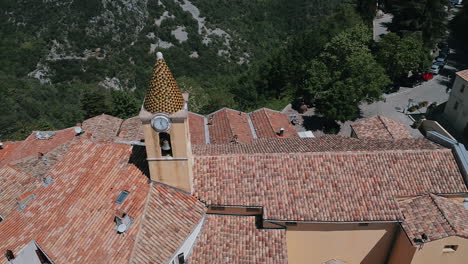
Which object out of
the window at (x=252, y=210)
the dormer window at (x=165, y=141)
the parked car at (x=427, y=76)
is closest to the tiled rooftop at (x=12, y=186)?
the dormer window at (x=165, y=141)

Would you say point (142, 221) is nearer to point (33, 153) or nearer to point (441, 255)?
point (441, 255)

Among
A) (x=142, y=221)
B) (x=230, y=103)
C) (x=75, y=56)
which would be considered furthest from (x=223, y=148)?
(x=75, y=56)

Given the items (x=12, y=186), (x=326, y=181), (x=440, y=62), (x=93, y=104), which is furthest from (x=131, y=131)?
(x=440, y=62)

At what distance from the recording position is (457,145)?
24516 millimetres

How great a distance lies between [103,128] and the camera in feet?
130

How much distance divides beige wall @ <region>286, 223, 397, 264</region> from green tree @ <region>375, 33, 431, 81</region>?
1382 inches

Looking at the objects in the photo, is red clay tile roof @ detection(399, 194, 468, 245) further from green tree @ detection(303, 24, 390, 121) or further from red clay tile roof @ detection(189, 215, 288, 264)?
green tree @ detection(303, 24, 390, 121)

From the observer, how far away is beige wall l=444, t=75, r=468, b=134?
44.8 meters

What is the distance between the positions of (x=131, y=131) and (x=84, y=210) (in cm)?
1808

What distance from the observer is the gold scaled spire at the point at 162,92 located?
778 inches

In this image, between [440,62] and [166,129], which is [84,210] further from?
[440,62]

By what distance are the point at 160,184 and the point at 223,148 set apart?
601cm

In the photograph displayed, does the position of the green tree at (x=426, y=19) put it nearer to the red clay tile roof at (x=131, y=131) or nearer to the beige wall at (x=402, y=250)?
the beige wall at (x=402, y=250)

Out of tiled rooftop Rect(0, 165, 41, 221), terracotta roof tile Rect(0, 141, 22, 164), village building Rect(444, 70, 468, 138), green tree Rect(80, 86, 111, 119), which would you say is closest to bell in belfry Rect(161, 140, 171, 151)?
tiled rooftop Rect(0, 165, 41, 221)
